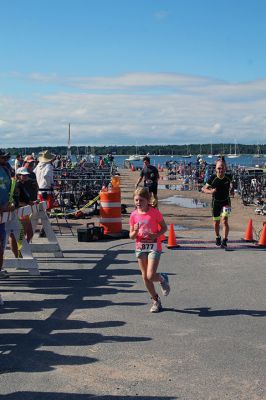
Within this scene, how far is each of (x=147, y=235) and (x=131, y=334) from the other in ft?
4.47

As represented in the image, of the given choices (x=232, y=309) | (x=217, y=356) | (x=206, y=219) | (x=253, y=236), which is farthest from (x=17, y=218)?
(x=206, y=219)

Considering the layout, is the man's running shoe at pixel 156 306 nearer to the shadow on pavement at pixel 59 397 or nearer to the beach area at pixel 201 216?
the shadow on pavement at pixel 59 397

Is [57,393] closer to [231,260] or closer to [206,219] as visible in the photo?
[231,260]

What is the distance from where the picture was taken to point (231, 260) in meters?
11.1

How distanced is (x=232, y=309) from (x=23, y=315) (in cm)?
258

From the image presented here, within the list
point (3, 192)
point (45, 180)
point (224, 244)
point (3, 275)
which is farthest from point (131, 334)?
point (45, 180)

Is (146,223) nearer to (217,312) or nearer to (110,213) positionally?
(217,312)

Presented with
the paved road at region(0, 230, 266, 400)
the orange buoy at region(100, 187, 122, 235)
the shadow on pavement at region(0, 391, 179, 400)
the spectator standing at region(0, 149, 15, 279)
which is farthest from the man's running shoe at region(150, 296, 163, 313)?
the orange buoy at region(100, 187, 122, 235)

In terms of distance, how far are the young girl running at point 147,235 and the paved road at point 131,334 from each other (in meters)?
0.44

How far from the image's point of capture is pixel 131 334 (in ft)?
21.0

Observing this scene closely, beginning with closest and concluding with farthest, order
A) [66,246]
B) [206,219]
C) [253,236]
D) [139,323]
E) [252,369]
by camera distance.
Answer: [252,369] → [139,323] → [66,246] → [253,236] → [206,219]

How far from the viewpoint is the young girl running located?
7.32m

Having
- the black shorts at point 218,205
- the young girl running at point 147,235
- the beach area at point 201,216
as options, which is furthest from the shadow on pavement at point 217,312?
the beach area at point 201,216

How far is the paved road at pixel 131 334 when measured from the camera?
4.94 m
